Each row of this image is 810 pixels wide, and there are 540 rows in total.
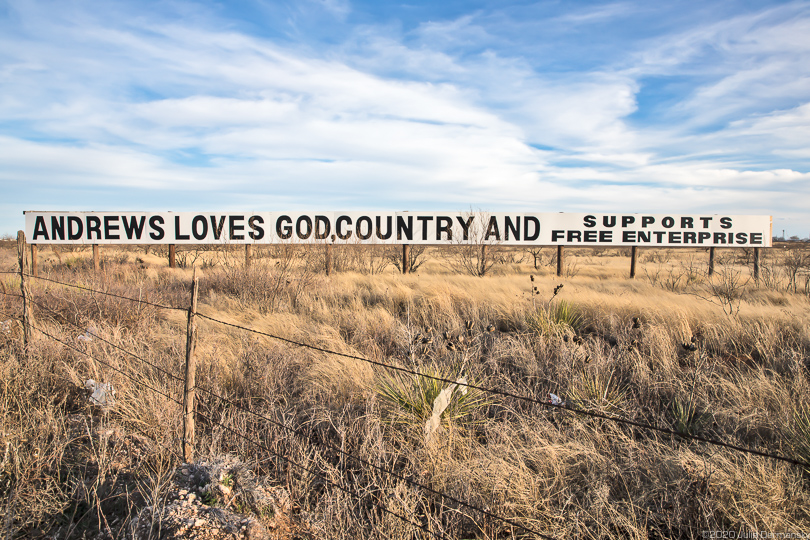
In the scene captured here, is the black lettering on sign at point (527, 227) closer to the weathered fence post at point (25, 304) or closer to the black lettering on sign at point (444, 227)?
the black lettering on sign at point (444, 227)

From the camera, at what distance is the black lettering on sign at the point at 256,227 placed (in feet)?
46.3

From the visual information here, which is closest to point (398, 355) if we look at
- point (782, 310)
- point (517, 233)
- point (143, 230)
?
point (782, 310)

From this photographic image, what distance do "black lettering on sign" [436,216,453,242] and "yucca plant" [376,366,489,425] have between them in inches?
413

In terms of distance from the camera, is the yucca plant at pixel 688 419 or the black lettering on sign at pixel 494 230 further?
the black lettering on sign at pixel 494 230

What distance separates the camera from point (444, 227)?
1442 cm

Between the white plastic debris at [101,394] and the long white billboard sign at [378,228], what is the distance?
375 inches

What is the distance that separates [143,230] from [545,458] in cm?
1474

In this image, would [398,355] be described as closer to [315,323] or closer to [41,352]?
[315,323]

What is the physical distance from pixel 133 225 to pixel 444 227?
10132 mm

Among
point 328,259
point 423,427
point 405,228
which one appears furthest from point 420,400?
point 405,228

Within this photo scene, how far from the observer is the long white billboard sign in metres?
14.0

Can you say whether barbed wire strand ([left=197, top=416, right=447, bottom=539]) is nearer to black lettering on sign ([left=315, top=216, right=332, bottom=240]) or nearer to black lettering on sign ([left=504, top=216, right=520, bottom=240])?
black lettering on sign ([left=315, top=216, right=332, bottom=240])

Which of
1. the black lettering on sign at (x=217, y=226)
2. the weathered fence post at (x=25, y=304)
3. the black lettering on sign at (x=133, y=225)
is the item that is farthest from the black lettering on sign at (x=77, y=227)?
the weathered fence post at (x=25, y=304)

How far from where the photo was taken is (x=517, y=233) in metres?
→ 14.6
